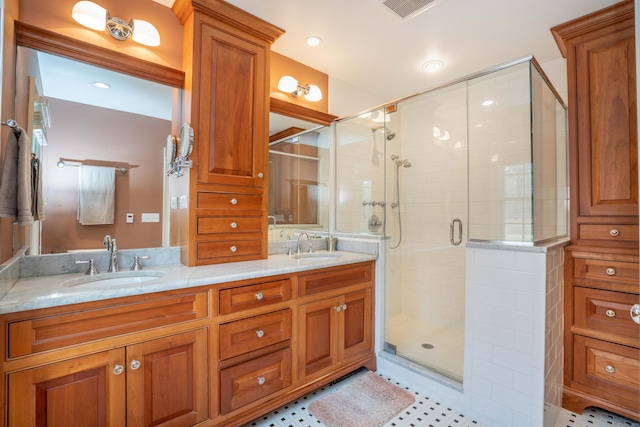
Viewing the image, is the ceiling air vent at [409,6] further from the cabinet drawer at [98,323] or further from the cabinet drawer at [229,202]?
the cabinet drawer at [98,323]

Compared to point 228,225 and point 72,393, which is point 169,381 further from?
point 228,225

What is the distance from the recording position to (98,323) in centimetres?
125

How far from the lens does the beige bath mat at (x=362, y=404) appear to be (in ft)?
5.88

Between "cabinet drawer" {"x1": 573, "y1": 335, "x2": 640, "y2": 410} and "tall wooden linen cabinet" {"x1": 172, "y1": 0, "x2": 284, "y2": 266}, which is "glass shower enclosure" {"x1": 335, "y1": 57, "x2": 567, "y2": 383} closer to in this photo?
"cabinet drawer" {"x1": 573, "y1": 335, "x2": 640, "y2": 410}

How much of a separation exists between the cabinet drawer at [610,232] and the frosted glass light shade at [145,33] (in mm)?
2981

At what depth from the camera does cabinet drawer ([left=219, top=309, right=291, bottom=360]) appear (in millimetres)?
1578

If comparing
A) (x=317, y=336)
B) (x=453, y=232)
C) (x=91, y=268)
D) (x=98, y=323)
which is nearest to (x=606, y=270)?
(x=453, y=232)

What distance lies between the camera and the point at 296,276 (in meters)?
1.89

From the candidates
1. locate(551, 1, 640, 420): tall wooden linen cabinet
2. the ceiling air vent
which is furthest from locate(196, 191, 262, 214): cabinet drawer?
locate(551, 1, 640, 420): tall wooden linen cabinet

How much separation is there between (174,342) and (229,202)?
0.88 m

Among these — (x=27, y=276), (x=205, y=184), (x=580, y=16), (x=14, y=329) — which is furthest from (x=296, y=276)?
(x=580, y=16)

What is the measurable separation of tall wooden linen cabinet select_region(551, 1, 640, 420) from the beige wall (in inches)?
107

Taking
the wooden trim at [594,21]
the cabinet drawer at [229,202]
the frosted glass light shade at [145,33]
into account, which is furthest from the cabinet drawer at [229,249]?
the wooden trim at [594,21]

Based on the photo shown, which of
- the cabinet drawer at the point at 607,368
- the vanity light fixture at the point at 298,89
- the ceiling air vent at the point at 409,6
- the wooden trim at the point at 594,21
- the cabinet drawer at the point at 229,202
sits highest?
the ceiling air vent at the point at 409,6
